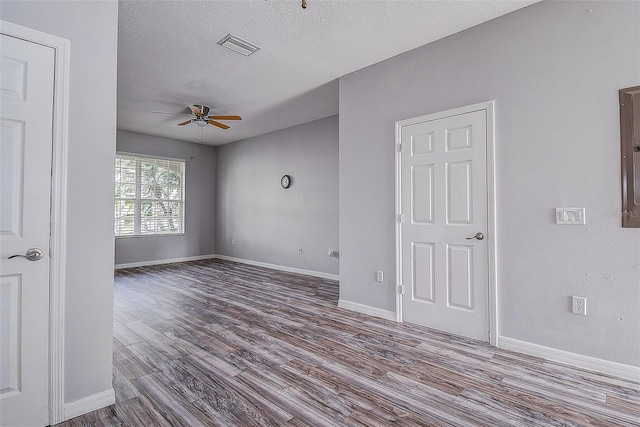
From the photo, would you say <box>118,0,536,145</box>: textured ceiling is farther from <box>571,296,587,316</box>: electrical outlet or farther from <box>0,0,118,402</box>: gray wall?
<box>571,296,587,316</box>: electrical outlet

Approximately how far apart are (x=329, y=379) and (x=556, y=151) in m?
2.42

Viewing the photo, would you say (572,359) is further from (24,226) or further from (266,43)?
(266,43)

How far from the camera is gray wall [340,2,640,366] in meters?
2.16

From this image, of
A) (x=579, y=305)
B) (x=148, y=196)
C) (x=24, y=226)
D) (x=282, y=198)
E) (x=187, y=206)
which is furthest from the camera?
(x=187, y=206)

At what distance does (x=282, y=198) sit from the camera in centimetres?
641

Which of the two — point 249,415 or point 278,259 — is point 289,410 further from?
point 278,259

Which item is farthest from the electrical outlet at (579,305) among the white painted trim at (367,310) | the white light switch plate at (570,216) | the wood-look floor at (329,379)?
the white painted trim at (367,310)

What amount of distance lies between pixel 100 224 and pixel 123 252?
17.6ft

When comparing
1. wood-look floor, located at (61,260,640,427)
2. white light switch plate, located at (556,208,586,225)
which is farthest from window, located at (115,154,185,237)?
white light switch plate, located at (556,208,586,225)

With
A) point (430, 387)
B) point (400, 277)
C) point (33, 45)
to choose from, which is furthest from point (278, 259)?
point (33, 45)

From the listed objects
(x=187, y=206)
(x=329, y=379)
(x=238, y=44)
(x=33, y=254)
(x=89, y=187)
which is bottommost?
(x=329, y=379)

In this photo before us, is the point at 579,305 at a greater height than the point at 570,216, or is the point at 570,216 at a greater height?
the point at 570,216

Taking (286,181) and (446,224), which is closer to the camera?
(446,224)

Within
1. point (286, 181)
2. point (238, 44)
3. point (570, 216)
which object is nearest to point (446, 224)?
point (570, 216)
